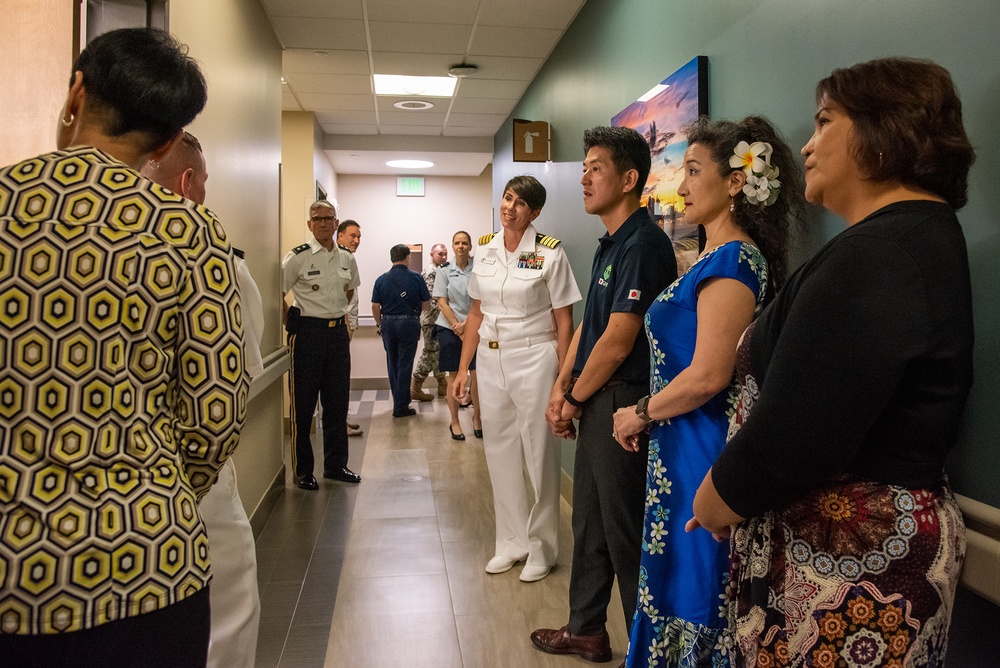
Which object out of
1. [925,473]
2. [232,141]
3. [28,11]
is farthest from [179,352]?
[232,141]

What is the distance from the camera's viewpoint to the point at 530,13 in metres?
4.41

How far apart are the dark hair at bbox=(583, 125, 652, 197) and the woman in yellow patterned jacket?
1668 millimetres

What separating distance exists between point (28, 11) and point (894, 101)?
7.06ft

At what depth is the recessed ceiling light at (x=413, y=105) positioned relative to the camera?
22.0 feet

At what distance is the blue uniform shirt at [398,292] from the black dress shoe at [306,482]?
105 inches

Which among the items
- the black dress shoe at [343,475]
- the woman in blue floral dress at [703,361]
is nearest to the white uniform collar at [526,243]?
the woman in blue floral dress at [703,361]

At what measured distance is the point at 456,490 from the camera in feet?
15.4

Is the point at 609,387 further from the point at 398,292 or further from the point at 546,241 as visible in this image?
the point at 398,292

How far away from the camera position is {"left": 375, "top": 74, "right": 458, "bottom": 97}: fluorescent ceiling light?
5.99 meters

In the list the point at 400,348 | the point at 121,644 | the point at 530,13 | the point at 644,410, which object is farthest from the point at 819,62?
the point at 400,348

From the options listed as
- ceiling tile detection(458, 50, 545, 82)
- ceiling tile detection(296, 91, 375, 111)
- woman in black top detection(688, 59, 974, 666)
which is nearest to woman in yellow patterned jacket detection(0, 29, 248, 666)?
woman in black top detection(688, 59, 974, 666)

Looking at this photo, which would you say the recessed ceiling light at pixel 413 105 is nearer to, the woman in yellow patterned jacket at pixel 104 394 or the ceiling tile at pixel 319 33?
the ceiling tile at pixel 319 33

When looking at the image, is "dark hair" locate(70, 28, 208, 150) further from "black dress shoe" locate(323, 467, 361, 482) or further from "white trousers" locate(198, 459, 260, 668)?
"black dress shoe" locate(323, 467, 361, 482)

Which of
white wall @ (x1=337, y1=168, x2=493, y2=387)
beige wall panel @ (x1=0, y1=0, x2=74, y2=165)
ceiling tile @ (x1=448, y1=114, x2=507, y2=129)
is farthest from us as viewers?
white wall @ (x1=337, y1=168, x2=493, y2=387)
